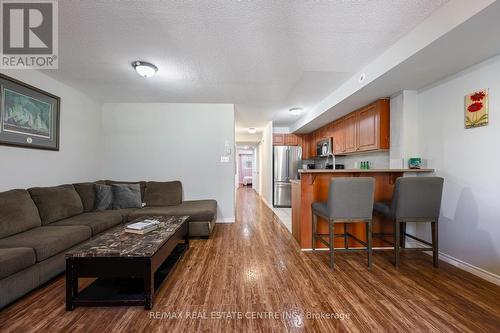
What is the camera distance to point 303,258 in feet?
8.09

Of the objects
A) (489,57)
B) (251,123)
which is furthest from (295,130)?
(489,57)

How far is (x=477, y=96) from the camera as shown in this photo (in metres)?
2.09

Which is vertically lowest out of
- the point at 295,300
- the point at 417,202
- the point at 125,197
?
the point at 295,300

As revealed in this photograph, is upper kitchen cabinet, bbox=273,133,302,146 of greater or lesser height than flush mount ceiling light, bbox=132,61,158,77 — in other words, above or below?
below

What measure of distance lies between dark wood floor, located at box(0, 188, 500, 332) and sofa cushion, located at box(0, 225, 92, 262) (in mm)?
358

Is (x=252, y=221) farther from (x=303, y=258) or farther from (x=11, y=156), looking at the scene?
(x=11, y=156)

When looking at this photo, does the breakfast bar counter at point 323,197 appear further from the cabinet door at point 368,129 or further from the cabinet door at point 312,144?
the cabinet door at point 312,144

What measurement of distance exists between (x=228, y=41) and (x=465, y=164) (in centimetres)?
287

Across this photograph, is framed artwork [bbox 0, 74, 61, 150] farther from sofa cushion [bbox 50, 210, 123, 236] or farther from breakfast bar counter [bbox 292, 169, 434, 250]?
breakfast bar counter [bbox 292, 169, 434, 250]

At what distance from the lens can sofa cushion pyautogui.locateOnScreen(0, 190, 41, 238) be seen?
194 cm

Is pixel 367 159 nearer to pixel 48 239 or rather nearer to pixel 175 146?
pixel 175 146

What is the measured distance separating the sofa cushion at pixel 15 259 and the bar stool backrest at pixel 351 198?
2.78 m

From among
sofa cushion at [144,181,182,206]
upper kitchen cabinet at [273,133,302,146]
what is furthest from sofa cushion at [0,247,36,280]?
upper kitchen cabinet at [273,133,302,146]
